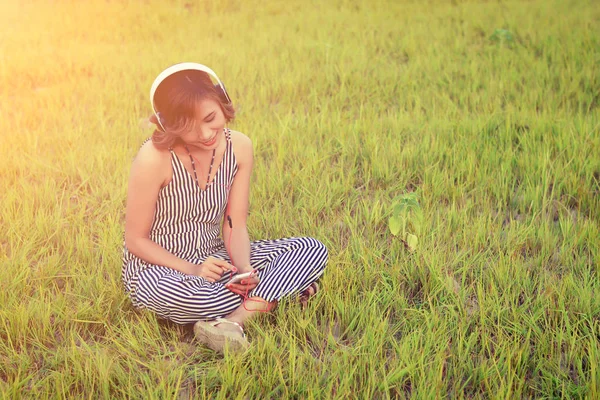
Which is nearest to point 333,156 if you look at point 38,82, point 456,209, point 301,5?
point 456,209

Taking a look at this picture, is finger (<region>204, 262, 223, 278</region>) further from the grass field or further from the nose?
the nose

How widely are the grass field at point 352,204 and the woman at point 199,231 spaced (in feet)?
0.35

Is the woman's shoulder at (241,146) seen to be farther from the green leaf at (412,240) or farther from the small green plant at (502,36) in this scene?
the small green plant at (502,36)

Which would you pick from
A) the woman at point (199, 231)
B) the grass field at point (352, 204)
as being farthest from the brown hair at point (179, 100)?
the grass field at point (352, 204)

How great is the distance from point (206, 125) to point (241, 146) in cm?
35

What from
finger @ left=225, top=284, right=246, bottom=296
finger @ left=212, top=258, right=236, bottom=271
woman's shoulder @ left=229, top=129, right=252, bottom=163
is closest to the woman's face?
woman's shoulder @ left=229, top=129, right=252, bottom=163

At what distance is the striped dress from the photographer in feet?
7.55

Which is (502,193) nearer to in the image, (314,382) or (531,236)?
(531,236)

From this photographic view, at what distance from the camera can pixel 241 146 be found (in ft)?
8.55

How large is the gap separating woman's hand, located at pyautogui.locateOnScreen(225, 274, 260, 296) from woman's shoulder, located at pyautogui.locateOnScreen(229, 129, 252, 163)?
53 centimetres

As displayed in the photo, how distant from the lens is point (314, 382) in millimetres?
2061

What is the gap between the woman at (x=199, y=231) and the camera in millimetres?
2232

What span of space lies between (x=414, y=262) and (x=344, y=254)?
0.31 meters

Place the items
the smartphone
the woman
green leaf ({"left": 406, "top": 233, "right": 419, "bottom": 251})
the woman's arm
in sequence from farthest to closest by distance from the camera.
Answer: green leaf ({"left": 406, "top": 233, "right": 419, "bottom": 251}) → the woman's arm → the smartphone → the woman
